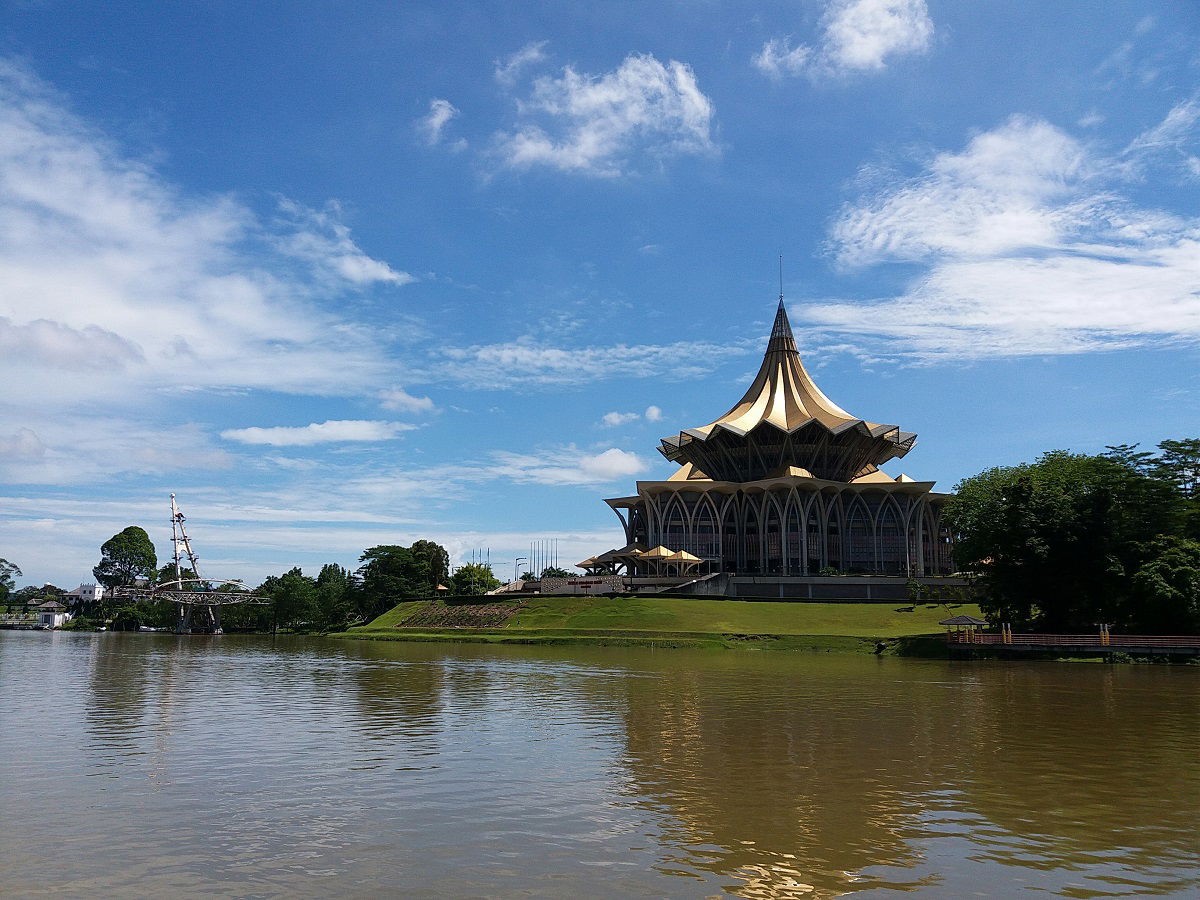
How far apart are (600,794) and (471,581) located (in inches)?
3368

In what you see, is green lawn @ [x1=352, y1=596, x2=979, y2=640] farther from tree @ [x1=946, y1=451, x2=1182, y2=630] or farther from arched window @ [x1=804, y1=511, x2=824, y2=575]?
arched window @ [x1=804, y1=511, x2=824, y2=575]

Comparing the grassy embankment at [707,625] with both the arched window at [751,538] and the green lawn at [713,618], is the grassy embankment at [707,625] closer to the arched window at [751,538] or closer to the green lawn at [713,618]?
the green lawn at [713,618]

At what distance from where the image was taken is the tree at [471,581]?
96562 millimetres

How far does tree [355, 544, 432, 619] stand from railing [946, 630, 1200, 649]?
196 ft

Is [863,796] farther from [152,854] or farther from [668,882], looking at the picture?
[152,854]

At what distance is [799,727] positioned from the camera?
1962cm

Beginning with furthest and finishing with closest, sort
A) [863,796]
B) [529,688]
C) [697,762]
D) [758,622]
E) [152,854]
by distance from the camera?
[758,622] < [529,688] < [697,762] < [863,796] < [152,854]

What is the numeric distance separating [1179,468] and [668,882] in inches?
1997

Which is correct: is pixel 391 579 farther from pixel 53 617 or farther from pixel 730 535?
pixel 53 617

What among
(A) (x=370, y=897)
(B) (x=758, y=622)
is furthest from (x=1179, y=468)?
(A) (x=370, y=897)

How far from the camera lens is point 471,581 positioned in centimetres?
9700

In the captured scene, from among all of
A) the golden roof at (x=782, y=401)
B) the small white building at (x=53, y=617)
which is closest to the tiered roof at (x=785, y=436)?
the golden roof at (x=782, y=401)

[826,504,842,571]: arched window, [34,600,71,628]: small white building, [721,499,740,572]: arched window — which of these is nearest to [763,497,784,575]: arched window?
[721,499,740,572]: arched window

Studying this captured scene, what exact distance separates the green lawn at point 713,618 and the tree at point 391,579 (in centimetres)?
2370
